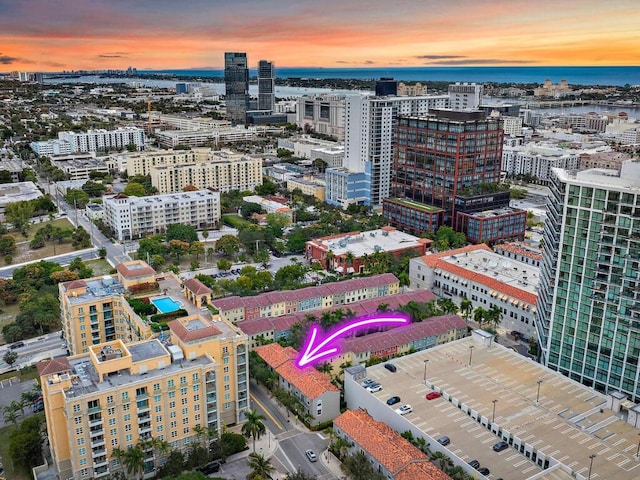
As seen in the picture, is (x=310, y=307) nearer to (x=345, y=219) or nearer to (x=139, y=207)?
(x=345, y=219)

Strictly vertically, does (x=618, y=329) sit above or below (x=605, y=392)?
above

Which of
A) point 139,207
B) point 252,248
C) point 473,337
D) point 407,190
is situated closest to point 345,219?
point 407,190

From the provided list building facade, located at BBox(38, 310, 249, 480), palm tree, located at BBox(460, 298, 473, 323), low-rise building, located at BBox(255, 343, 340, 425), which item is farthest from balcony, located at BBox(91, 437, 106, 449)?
palm tree, located at BBox(460, 298, 473, 323)

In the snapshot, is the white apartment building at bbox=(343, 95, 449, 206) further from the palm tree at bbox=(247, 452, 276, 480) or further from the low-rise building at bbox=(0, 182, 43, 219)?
the palm tree at bbox=(247, 452, 276, 480)

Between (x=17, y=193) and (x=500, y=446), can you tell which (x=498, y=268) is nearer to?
(x=500, y=446)

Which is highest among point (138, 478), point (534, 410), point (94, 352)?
point (94, 352)

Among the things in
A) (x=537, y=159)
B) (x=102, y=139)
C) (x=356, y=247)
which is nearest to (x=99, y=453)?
(x=356, y=247)
